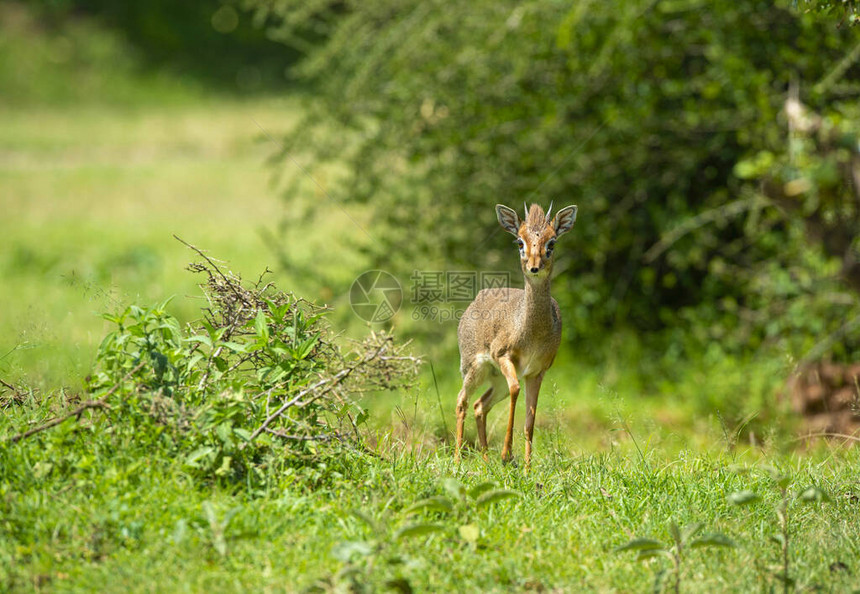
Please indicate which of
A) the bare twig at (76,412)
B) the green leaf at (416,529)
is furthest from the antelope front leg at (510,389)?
the bare twig at (76,412)

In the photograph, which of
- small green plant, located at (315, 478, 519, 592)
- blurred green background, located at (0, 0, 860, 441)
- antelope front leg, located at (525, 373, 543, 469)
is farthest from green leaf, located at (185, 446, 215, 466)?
blurred green background, located at (0, 0, 860, 441)

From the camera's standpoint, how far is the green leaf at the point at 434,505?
327 cm

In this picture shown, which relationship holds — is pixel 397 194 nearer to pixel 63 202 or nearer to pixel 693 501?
pixel 693 501

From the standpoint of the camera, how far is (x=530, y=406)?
4.13 m

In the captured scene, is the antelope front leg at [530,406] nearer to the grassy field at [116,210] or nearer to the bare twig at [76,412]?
the bare twig at [76,412]

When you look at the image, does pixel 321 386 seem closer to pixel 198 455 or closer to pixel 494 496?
pixel 198 455

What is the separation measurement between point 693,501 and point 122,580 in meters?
2.36

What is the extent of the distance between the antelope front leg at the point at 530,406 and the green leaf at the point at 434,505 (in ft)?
2.29

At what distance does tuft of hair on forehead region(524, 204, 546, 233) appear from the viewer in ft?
12.6

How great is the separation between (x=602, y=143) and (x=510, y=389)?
5260mm

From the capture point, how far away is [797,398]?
7398mm

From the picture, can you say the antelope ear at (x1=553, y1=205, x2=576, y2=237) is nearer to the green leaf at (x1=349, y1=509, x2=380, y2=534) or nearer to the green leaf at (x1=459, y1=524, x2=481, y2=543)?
the green leaf at (x1=459, y1=524, x2=481, y2=543)

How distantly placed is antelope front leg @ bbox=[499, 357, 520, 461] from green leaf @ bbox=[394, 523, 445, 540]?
2.90 feet

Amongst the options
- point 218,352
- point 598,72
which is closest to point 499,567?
point 218,352
